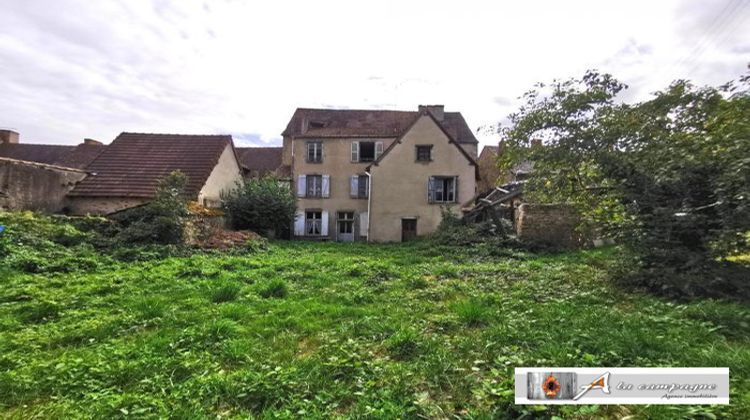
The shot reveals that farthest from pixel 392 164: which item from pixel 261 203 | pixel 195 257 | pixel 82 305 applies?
pixel 82 305

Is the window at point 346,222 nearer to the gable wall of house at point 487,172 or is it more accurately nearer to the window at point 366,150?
the window at point 366,150

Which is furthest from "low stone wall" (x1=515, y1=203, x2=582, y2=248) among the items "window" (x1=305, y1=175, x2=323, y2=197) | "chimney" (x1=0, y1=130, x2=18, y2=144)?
"chimney" (x1=0, y1=130, x2=18, y2=144)

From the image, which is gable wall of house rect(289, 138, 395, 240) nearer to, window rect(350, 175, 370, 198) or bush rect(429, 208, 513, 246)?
window rect(350, 175, 370, 198)

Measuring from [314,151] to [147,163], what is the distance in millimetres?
9691

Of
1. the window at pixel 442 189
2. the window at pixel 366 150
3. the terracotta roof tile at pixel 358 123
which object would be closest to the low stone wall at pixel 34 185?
the terracotta roof tile at pixel 358 123

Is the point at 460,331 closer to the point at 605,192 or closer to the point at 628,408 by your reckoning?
the point at 628,408

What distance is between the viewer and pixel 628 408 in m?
2.38

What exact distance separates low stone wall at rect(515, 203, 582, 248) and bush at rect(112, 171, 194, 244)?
37.6ft

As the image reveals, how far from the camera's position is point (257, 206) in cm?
1723

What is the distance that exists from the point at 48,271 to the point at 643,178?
11760mm

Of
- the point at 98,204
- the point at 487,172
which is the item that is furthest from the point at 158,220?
the point at 487,172

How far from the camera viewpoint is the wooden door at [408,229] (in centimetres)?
2055

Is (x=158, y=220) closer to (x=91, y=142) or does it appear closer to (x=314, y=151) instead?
(x=314, y=151)

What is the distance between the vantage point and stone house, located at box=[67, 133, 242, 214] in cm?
1453
